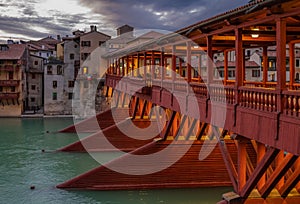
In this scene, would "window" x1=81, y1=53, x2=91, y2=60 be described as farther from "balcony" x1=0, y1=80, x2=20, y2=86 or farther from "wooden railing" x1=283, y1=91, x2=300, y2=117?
"wooden railing" x1=283, y1=91, x2=300, y2=117

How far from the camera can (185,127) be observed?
23.9 meters

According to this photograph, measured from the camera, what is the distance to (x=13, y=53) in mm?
66188

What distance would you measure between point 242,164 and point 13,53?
5865 centimetres

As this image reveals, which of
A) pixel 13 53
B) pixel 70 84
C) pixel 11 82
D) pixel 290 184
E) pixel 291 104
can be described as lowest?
pixel 290 184

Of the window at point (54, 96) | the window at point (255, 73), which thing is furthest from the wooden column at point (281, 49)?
the window at point (54, 96)

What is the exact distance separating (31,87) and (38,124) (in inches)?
676

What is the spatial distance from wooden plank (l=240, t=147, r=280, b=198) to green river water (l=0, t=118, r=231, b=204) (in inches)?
324

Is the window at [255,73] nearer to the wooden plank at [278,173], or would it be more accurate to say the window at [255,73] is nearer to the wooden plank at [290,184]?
the wooden plank at [290,184]

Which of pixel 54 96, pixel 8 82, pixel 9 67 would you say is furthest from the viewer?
pixel 54 96

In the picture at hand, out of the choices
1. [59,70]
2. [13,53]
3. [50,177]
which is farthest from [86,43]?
[50,177]

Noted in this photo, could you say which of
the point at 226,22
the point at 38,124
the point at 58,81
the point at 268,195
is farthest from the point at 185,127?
the point at 58,81

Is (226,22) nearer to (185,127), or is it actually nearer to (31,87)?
(185,127)

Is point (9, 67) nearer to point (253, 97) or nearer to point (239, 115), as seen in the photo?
point (239, 115)

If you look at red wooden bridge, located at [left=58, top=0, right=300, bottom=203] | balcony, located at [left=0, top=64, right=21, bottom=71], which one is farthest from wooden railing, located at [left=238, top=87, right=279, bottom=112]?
balcony, located at [left=0, top=64, right=21, bottom=71]
